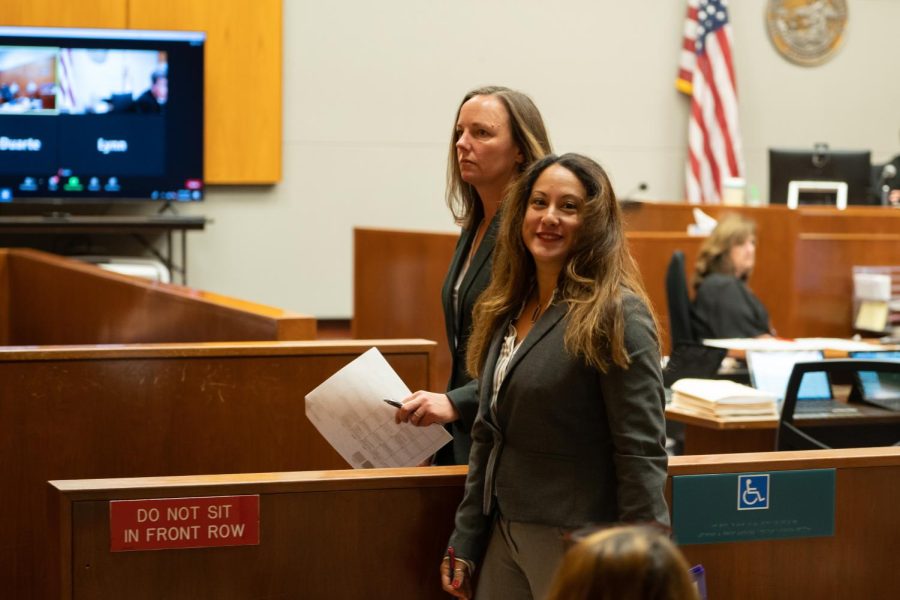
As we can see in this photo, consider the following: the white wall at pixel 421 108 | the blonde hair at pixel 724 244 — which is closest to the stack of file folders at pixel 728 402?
the blonde hair at pixel 724 244

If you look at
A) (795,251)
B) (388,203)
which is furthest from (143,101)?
(795,251)

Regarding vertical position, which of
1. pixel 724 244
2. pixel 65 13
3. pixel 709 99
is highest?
pixel 65 13

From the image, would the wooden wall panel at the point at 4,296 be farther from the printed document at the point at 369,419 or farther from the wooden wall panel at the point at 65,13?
the printed document at the point at 369,419

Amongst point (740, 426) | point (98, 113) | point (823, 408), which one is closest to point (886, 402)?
point (823, 408)

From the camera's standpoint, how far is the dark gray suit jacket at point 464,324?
98.2 inches

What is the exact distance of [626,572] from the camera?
111 cm

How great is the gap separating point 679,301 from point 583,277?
4107 millimetres

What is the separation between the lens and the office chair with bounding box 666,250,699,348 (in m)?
6.15

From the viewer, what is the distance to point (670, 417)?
428cm

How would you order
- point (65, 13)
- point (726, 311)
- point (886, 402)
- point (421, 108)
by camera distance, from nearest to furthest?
point (886, 402)
point (726, 311)
point (65, 13)
point (421, 108)

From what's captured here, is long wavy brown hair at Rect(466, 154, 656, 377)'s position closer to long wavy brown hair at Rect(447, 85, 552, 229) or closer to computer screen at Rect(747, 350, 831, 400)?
long wavy brown hair at Rect(447, 85, 552, 229)

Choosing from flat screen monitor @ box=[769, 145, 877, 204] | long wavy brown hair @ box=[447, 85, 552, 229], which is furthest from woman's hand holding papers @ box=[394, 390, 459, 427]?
flat screen monitor @ box=[769, 145, 877, 204]

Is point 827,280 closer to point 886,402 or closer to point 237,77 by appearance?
point 886,402

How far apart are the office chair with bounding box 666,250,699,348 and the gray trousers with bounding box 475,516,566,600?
4.03m
